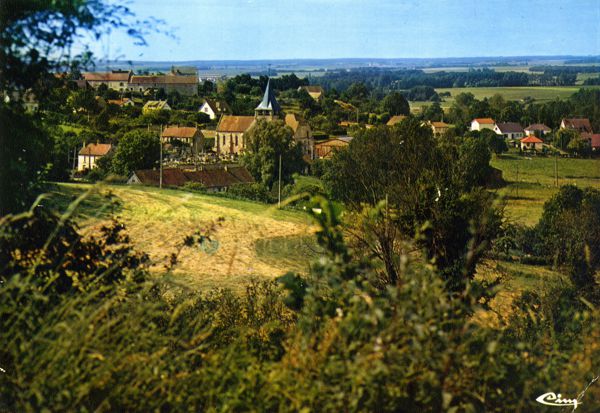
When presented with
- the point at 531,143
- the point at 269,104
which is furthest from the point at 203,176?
the point at 269,104

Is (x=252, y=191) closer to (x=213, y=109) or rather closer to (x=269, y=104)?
(x=213, y=109)

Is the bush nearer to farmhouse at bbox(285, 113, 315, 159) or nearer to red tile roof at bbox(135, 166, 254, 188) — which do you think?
red tile roof at bbox(135, 166, 254, 188)

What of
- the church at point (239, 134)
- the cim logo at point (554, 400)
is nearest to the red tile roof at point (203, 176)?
the church at point (239, 134)

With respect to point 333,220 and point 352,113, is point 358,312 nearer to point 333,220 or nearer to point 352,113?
point 333,220

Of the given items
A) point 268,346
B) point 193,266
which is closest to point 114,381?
point 268,346

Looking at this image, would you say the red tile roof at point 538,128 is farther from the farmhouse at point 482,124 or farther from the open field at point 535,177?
the open field at point 535,177

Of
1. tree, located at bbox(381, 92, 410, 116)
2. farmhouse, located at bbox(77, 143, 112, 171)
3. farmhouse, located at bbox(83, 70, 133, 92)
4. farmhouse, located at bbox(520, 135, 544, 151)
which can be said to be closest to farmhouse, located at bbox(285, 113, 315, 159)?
farmhouse, located at bbox(83, 70, 133, 92)
